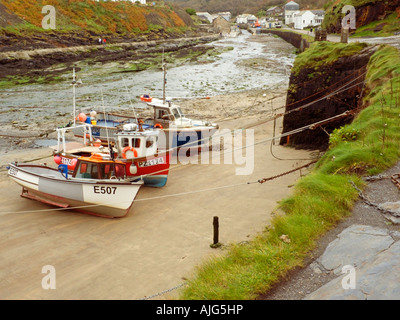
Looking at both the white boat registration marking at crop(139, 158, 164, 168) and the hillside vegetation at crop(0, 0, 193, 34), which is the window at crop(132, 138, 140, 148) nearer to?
the white boat registration marking at crop(139, 158, 164, 168)

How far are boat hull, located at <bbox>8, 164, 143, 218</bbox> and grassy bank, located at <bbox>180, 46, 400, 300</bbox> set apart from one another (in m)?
5.54

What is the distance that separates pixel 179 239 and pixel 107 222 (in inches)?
114

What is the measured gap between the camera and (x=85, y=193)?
1221 cm

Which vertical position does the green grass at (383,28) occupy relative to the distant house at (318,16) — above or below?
below

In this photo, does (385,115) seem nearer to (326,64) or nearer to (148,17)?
(326,64)

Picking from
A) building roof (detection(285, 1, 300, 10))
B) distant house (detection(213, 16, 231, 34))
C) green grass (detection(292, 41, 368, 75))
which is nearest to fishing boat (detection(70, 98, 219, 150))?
green grass (detection(292, 41, 368, 75))

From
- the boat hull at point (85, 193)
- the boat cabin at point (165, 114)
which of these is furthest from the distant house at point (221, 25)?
the boat hull at point (85, 193)

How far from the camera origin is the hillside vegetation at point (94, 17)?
59812 millimetres

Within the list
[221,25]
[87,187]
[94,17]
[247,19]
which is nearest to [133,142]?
[87,187]

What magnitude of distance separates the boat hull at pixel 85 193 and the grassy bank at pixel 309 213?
554cm

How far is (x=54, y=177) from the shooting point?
12664mm

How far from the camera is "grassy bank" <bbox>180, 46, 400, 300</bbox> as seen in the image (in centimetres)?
588

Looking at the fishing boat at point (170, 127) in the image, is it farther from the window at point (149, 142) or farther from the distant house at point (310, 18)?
the distant house at point (310, 18)
